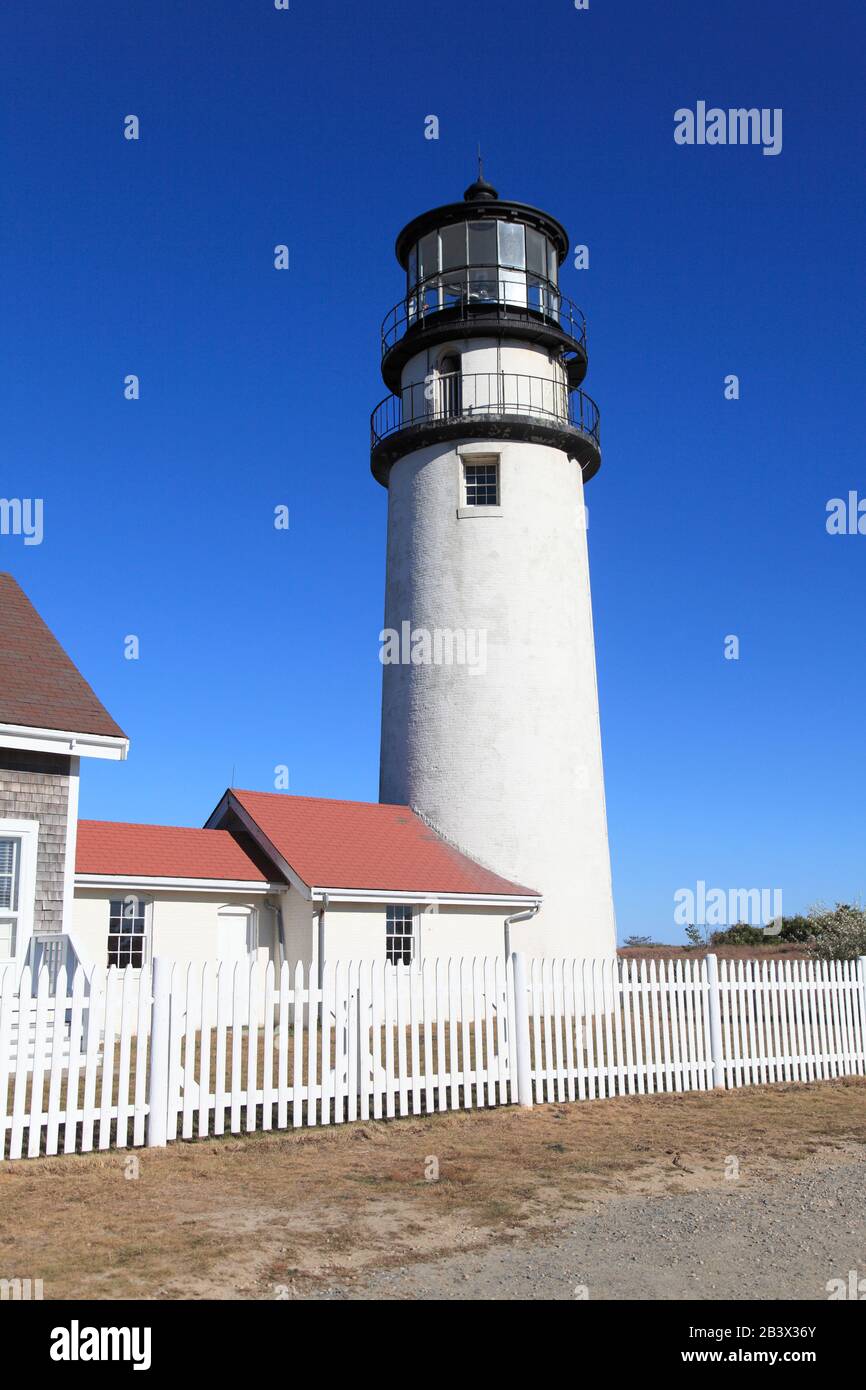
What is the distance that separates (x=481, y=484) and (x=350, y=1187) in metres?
18.1

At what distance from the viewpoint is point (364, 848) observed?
21.4 m

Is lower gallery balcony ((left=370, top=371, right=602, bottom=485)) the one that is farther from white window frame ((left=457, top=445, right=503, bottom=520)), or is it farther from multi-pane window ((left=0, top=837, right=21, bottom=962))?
multi-pane window ((left=0, top=837, right=21, bottom=962))

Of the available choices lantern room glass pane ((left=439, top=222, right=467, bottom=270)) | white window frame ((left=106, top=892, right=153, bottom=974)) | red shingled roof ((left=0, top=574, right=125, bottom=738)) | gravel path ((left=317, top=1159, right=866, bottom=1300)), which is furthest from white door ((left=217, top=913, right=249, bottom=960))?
lantern room glass pane ((left=439, top=222, right=467, bottom=270))

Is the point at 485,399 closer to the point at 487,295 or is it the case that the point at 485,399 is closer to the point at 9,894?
the point at 487,295

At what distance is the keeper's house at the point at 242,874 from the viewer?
1377cm

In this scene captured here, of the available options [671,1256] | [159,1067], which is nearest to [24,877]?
[159,1067]

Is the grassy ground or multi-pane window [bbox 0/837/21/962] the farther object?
multi-pane window [bbox 0/837/21/962]

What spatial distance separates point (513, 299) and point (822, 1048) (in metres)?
16.8

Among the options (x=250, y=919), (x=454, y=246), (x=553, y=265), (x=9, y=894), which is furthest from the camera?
(x=553, y=265)

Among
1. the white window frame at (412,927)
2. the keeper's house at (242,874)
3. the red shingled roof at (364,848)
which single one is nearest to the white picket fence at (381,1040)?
the keeper's house at (242,874)

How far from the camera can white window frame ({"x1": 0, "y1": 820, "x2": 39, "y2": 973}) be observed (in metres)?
12.7

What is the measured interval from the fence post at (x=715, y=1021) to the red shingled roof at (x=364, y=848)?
7575 mm

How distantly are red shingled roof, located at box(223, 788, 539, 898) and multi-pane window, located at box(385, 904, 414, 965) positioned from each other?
0.80 meters

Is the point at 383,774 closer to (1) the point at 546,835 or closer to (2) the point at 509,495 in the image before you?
(1) the point at 546,835
